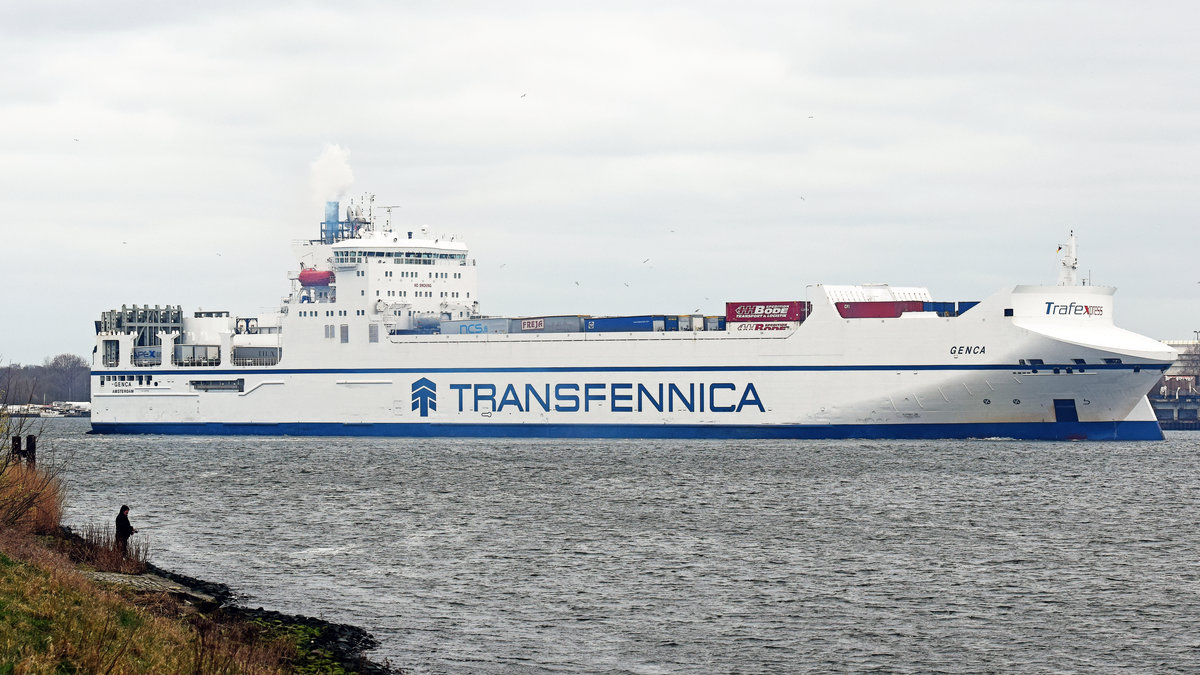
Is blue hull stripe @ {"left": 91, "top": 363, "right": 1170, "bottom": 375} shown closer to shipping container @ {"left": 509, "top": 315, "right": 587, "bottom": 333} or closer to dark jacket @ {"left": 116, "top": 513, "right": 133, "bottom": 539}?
shipping container @ {"left": 509, "top": 315, "right": 587, "bottom": 333}

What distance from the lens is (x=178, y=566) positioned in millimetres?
22750

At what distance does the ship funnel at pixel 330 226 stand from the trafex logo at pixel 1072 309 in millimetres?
34704

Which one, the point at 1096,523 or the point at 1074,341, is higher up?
the point at 1074,341

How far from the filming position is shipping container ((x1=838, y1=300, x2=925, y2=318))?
1912 inches

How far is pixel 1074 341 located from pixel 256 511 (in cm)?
2806

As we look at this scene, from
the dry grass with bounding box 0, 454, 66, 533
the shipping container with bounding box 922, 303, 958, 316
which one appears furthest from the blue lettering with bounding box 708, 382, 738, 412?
the dry grass with bounding box 0, 454, 66, 533

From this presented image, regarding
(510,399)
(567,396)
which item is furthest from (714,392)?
(510,399)

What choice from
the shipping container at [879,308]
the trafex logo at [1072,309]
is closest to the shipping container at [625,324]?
the shipping container at [879,308]

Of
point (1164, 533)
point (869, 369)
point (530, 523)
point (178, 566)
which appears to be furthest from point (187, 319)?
point (1164, 533)

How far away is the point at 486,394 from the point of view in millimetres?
54812

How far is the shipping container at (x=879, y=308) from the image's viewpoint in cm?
4856

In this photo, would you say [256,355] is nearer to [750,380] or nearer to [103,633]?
[750,380]

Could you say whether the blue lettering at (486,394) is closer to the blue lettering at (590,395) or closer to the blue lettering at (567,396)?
the blue lettering at (567,396)

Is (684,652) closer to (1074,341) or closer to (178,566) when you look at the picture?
(178,566)
